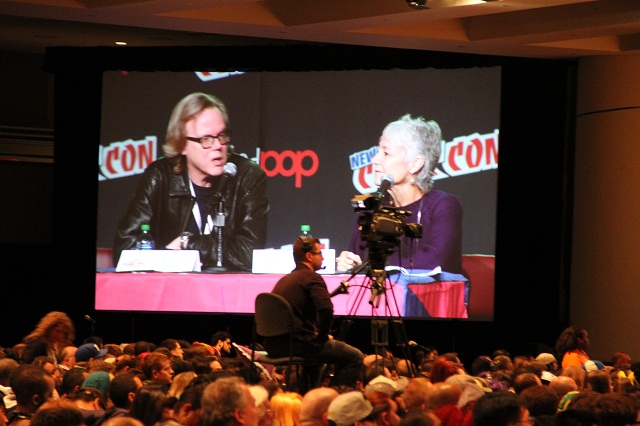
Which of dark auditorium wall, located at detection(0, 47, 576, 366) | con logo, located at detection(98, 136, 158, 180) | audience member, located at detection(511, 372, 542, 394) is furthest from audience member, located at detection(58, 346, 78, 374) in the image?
con logo, located at detection(98, 136, 158, 180)

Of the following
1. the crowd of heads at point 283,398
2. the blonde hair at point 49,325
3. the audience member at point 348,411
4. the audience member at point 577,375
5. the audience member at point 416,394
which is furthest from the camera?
the blonde hair at point 49,325

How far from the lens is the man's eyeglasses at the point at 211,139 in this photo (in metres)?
11.1

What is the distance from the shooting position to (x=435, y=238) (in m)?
10.7

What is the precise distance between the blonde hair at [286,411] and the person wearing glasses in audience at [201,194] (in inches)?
262

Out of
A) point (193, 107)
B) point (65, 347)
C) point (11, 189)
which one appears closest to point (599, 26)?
point (193, 107)

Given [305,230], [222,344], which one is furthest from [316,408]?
[305,230]

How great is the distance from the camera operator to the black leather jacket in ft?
3.44

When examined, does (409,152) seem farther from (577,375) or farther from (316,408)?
(316,408)

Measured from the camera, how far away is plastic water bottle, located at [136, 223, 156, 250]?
11055mm

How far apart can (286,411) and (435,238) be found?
21.8ft

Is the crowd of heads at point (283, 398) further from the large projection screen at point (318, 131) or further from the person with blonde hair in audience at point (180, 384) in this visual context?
the large projection screen at point (318, 131)

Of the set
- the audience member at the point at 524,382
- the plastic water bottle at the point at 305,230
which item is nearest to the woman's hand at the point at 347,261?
the plastic water bottle at the point at 305,230

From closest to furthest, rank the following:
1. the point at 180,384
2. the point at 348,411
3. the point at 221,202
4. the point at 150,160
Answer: the point at 348,411, the point at 180,384, the point at 221,202, the point at 150,160

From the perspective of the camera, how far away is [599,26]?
9352 millimetres
